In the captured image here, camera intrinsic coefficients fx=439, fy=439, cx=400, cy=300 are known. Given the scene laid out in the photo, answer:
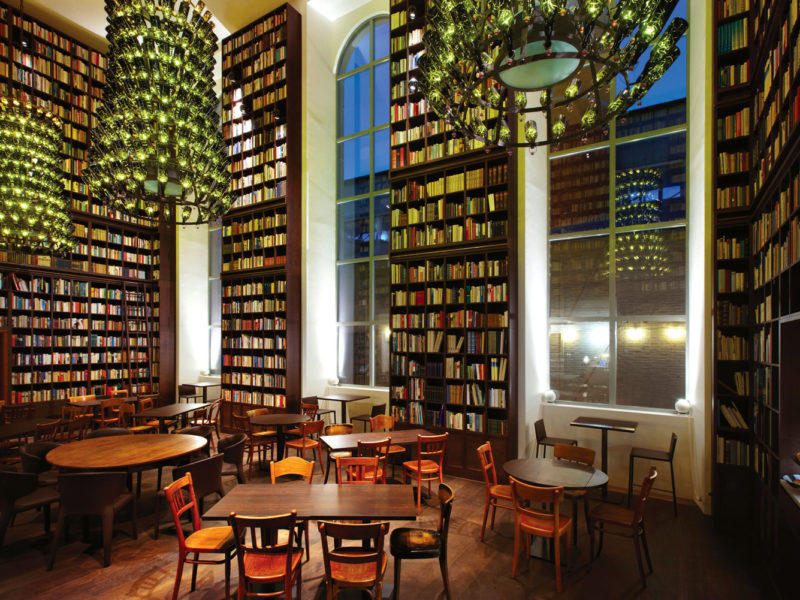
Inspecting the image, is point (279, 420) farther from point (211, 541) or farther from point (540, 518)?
point (540, 518)

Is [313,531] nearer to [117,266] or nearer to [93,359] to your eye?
[93,359]

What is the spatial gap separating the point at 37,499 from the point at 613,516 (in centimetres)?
537

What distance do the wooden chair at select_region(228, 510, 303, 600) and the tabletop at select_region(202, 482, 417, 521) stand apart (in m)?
0.20

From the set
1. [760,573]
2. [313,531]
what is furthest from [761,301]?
[313,531]

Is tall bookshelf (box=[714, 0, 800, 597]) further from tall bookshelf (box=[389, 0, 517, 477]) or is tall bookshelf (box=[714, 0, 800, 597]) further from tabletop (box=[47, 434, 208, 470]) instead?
tabletop (box=[47, 434, 208, 470])

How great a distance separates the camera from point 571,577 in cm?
365

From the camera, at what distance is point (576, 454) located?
4594 mm

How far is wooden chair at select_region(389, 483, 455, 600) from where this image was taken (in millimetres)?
3150

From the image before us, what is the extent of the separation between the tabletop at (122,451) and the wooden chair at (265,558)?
1.92 meters

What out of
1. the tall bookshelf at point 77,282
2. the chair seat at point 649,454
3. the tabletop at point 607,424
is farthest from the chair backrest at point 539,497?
the tall bookshelf at point 77,282

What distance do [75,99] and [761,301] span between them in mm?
12109

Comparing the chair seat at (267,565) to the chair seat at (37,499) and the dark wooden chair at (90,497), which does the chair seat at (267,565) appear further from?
the chair seat at (37,499)

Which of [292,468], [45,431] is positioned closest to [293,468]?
[292,468]

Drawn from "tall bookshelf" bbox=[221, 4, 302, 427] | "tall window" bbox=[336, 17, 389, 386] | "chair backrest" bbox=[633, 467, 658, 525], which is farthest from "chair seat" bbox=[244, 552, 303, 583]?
"tall window" bbox=[336, 17, 389, 386]
